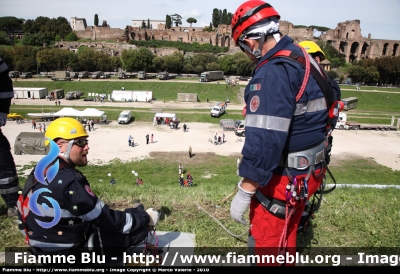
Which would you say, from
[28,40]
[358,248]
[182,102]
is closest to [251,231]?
[358,248]

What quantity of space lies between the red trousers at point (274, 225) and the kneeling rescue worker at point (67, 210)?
1.66 metres

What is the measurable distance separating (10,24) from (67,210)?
153 meters

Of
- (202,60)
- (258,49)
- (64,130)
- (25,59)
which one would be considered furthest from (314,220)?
(25,59)

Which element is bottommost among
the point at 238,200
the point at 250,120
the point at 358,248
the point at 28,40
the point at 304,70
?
the point at 358,248

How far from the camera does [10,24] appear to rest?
124125 millimetres

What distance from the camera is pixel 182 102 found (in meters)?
53.6

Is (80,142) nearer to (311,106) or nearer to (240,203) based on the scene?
(240,203)

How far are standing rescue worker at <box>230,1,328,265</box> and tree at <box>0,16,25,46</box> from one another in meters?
148

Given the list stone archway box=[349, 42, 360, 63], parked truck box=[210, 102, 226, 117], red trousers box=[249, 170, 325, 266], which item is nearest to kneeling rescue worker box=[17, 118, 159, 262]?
red trousers box=[249, 170, 325, 266]

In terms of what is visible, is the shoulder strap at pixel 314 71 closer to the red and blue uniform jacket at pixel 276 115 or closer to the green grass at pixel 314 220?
the red and blue uniform jacket at pixel 276 115

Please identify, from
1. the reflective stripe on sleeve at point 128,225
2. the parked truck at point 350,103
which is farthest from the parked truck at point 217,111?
the reflective stripe on sleeve at point 128,225

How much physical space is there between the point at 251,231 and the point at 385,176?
79.2 ft

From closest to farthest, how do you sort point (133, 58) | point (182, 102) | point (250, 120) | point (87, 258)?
point (250, 120), point (87, 258), point (182, 102), point (133, 58)

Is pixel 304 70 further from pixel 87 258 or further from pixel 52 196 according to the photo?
pixel 87 258
